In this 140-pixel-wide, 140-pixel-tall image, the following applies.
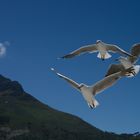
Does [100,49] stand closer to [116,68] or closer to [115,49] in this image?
[115,49]

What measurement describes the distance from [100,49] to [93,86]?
22.9ft

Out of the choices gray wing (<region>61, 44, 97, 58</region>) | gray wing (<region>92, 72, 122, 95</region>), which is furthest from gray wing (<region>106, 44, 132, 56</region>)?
gray wing (<region>92, 72, 122, 95</region>)

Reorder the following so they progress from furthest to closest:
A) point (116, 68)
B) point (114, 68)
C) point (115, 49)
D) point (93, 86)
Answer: point (115, 49), point (114, 68), point (116, 68), point (93, 86)

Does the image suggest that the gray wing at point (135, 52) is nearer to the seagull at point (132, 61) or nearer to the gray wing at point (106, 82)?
the seagull at point (132, 61)

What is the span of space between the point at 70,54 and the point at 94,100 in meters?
6.15

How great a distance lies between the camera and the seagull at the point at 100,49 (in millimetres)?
26294

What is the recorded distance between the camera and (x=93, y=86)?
20.2 m

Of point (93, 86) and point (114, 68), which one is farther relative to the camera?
point (114, 68)

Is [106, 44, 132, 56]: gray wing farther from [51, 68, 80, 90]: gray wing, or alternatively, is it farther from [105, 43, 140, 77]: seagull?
[51, 68, 80, 90]: gray wing

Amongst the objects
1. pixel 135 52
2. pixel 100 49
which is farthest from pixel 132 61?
pixel 100 49

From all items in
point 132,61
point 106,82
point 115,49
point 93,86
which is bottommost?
point 106,82

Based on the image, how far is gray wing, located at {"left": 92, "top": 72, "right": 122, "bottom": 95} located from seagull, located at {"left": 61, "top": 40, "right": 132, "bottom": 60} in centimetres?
587

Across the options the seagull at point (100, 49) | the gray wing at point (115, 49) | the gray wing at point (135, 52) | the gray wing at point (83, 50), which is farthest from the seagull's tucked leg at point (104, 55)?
the gray wing at point (135, 52)

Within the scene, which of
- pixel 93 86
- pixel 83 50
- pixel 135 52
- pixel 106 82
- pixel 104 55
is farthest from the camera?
pixel 83 50
